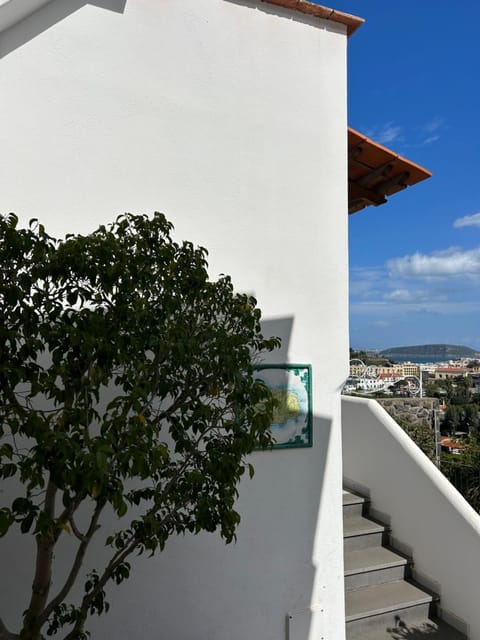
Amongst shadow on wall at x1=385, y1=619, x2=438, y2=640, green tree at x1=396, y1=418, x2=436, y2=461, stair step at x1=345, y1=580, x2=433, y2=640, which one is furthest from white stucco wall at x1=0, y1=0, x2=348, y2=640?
green tree at x1=396, y1=418, x2=436, y2=461

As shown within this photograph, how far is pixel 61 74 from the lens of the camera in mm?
3174

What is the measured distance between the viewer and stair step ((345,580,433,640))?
3945 millimetres

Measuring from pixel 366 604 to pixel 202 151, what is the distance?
4182 mm

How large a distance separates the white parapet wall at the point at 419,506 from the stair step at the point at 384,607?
0.68ft

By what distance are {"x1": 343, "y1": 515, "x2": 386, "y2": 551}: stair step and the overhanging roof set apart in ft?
12.0

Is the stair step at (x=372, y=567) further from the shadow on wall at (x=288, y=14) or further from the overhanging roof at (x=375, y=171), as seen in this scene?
the shadow on wall at (x=288, y=14)

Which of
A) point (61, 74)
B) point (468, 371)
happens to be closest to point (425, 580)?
point (61, 74)

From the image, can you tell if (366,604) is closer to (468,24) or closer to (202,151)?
(202,151)

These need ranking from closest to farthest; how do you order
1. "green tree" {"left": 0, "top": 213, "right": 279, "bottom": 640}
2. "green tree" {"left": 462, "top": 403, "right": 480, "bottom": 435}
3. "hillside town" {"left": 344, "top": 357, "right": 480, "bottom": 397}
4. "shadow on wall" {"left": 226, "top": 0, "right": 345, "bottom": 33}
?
"green tree" {"left": 0, "top": 213, "right": 279, "bottom": 640}, "shadow on wall" {"left": 226, "top": 0, "right": 345, "bottom": 33}, "hillside town" {"left": 344, "top": 357, "right": 480, "bottom": 397}, "green tree" {"left": 462, "top": 403, "right": 480, "bottom": 435}

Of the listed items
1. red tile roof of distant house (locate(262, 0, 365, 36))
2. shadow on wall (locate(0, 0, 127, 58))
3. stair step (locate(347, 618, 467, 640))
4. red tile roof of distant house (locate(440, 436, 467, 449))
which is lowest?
stair step (locate(347, 618, 467, 640))

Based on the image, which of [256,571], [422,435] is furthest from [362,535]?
[422,435]

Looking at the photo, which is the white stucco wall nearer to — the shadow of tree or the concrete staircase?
the concrete staircase

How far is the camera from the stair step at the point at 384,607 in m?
3.95

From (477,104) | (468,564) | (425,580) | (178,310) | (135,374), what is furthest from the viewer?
(477,104)
